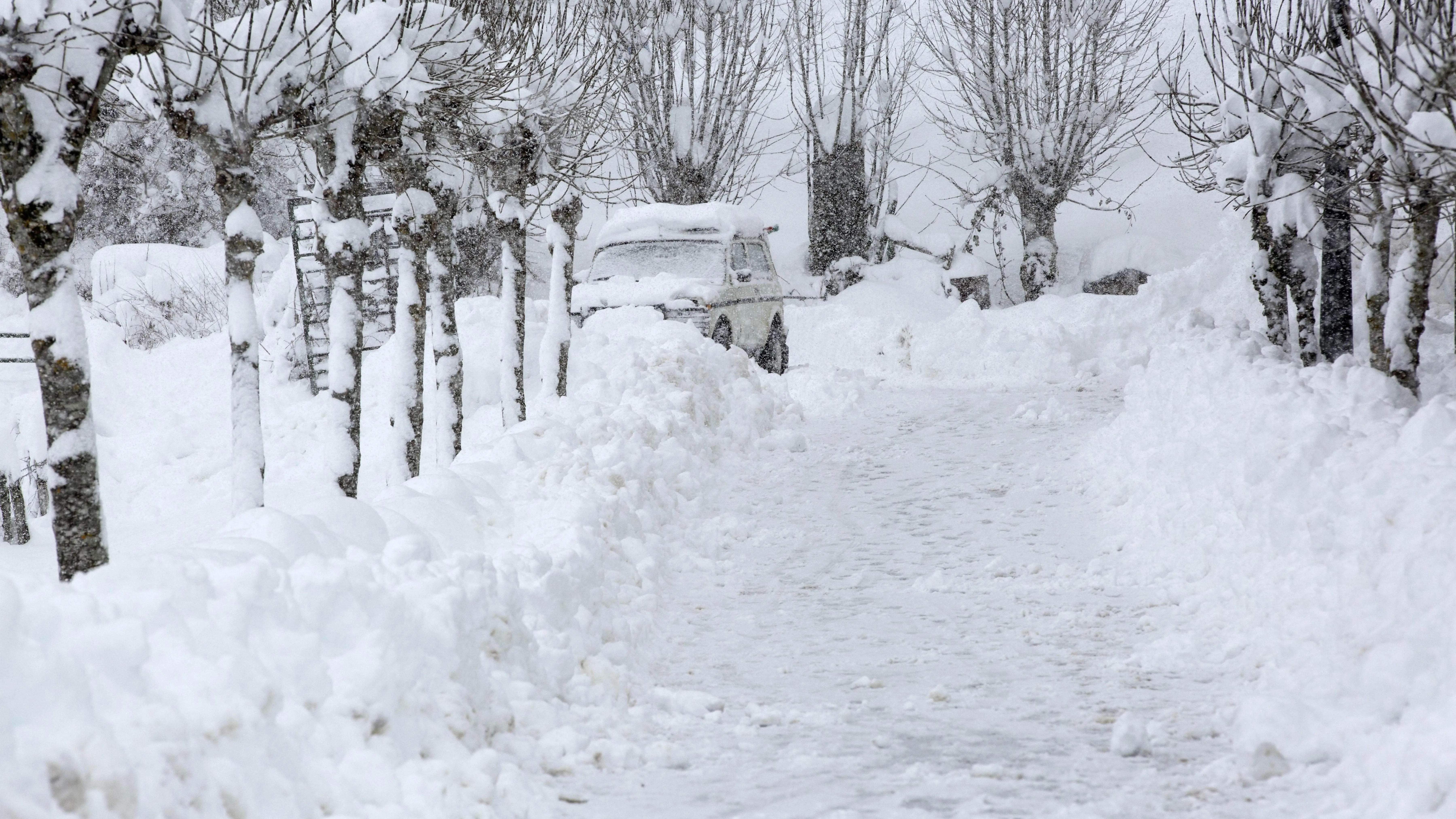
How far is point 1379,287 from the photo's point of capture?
8.83 meters

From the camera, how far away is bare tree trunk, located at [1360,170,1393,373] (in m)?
8.48

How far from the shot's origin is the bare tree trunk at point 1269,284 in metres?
9.24

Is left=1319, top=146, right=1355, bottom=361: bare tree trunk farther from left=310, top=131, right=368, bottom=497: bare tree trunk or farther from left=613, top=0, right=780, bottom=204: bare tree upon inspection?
left=613, top=0, right=780, bottom=204: bare tree

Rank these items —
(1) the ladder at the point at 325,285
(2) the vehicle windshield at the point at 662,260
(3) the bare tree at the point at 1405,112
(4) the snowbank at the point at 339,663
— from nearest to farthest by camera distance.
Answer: (4) the snowbank at the point at 339,663
(3) the bare tree at the point at 1405,112
(2) the vehicle windshield at the point at 662,260
(1) the ladder at the point at 325,285

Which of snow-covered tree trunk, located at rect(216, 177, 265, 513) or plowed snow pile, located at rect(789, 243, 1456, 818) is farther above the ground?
snow-covered tree trunk, located at rect(216, 177, 265, 513)

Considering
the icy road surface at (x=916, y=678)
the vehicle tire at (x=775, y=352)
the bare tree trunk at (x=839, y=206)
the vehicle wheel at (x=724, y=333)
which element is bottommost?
the icy road surface at (x=916, y=678)

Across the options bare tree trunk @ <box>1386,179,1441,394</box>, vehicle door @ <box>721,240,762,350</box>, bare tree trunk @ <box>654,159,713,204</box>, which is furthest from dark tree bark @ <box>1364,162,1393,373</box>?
bare tree trunk @ <box>654,159,713,204</box>

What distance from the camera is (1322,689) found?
13.6ft

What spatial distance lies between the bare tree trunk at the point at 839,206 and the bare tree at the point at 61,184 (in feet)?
64.2

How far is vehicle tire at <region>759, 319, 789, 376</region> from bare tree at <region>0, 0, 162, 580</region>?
10.7 meters

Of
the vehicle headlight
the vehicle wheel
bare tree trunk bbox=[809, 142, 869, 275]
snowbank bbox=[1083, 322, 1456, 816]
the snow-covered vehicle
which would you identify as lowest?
snowbank bbox=[1083, 322, 1456, 816]

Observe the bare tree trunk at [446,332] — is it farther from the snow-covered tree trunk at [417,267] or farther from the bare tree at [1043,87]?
the bare tree at [1043,87]

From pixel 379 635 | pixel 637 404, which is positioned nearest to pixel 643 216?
pixel 637 404

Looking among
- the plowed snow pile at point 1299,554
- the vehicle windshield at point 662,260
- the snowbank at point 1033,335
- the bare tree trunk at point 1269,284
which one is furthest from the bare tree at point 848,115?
the plowed snow pile at point 1299,554
